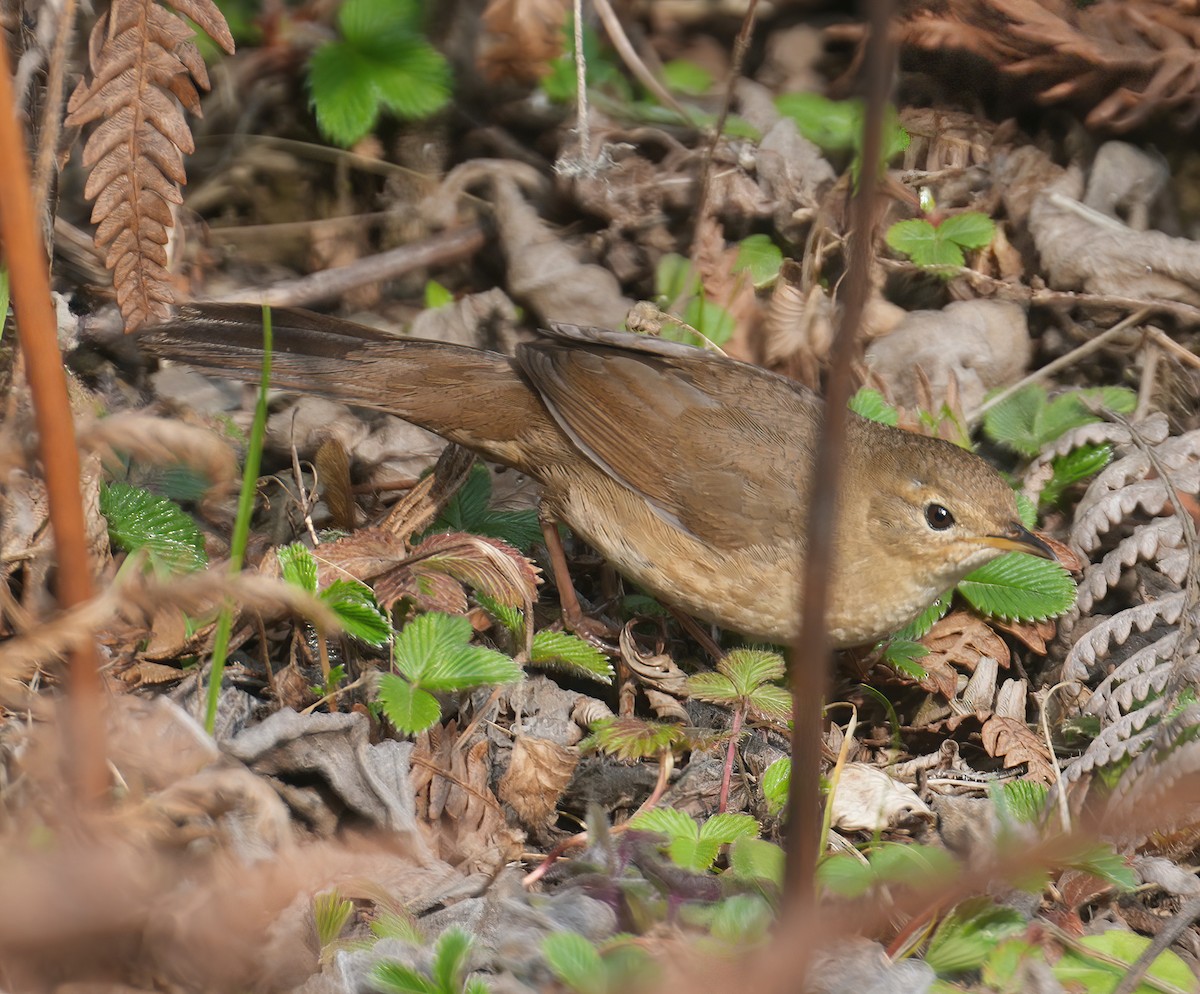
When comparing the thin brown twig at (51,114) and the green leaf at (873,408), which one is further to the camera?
the green leaf at (873,408)

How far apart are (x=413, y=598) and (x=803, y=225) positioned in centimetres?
250

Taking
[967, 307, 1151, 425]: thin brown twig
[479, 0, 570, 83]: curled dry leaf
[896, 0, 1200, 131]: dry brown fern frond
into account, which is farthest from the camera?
[479, 0, 570, 83]: curled dry leaf

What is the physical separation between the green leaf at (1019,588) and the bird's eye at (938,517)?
19cm

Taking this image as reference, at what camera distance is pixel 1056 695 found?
3.53 meters

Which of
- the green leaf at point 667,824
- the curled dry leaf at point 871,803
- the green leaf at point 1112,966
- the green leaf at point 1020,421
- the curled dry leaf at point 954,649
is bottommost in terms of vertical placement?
the curled dry leaf at point 871,803

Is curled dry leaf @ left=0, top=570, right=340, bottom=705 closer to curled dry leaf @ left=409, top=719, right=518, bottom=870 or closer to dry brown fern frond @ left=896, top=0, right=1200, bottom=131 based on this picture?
curled dry leaf @ left=409, top=719, right=518, bottom=870

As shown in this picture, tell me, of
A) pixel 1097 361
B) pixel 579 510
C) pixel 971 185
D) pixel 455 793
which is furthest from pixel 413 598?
pixel 971 185

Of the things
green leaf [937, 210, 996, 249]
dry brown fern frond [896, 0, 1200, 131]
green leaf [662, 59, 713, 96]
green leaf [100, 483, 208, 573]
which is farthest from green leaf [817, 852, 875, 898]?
green leaf [662, 59, 713, 96]

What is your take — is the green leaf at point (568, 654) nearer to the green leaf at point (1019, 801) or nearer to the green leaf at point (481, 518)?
the green leaf at point (481, 518)

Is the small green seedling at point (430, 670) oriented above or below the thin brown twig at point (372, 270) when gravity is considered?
below

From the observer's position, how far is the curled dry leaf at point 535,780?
3.01 meters

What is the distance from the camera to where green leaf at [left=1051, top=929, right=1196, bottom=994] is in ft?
7.79

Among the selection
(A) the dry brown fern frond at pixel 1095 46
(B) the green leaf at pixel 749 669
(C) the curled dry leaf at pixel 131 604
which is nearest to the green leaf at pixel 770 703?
(B) the green leaf at pixel 749 669

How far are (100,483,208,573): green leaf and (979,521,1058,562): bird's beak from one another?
2143mm
